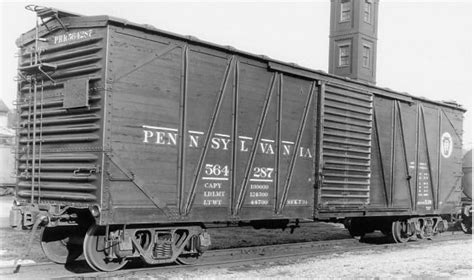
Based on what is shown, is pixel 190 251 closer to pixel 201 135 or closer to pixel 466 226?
pixel 201 135

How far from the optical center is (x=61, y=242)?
9.38 m

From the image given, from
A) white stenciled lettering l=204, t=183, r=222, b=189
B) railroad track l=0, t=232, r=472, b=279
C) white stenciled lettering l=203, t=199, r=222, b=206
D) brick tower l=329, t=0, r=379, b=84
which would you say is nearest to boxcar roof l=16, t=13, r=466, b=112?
white stenciled lettering l=204, t=183, r=222, b=189

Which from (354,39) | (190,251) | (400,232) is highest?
(354,39)

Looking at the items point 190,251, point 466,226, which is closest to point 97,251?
point 190,251

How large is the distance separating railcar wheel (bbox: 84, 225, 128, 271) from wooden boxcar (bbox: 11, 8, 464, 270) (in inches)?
0.8

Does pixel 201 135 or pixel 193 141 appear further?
pixel 201 135

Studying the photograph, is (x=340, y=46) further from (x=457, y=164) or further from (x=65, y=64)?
(x=65, y=64)

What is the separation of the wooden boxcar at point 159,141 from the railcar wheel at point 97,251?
20mm

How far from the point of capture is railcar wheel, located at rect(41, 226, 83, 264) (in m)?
9.12

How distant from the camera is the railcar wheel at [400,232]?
14484mm

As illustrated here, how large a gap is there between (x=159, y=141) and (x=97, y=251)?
2038 mm

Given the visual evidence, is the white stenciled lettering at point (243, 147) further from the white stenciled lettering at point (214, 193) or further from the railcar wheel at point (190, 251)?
the railcar wheel at point (190, 251)

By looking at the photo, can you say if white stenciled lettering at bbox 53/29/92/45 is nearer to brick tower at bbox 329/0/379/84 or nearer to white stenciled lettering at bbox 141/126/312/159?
white stenciled lettering at bbox 141/126/312/159

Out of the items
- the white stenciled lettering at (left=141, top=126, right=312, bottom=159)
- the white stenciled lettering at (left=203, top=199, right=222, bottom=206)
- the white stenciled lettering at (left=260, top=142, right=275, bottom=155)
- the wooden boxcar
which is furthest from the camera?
the white stenciled lettering at (left=260, top=142, right=275, bottom=155)
